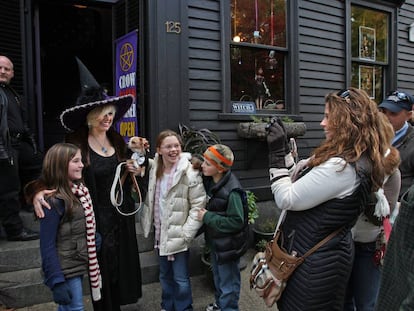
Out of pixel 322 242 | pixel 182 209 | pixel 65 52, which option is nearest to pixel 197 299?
pixel 182 209

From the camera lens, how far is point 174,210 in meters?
2.84

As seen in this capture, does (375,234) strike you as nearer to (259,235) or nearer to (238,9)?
(259,235)

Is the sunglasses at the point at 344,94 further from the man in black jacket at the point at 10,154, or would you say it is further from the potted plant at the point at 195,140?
the man in black jacket at the point at 10,154

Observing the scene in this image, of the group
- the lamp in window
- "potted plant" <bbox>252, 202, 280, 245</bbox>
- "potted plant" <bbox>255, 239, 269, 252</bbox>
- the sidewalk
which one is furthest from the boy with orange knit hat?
the lamp in window

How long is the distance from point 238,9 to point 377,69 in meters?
3.33

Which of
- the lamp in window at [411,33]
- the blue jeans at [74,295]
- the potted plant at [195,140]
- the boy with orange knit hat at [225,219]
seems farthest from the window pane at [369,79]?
the blue jeans at [74,295]

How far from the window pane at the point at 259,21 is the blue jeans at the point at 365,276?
3853mm

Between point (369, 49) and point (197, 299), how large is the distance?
18.5ft

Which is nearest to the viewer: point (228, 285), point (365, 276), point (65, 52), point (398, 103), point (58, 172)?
point (365, 276)

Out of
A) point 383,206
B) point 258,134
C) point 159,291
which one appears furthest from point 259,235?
point 383,206

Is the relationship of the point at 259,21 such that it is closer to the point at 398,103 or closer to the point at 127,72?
the point at 127,72

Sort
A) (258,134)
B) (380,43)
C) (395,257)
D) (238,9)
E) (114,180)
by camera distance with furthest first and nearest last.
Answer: (380,43) < (238,9) < (258,134) < (114,180) < (395,257)

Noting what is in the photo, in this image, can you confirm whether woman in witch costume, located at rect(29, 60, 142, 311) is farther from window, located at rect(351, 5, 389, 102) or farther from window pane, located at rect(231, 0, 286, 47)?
window, located at rect(351, 5, 389, 102)

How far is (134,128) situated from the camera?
4.43m
